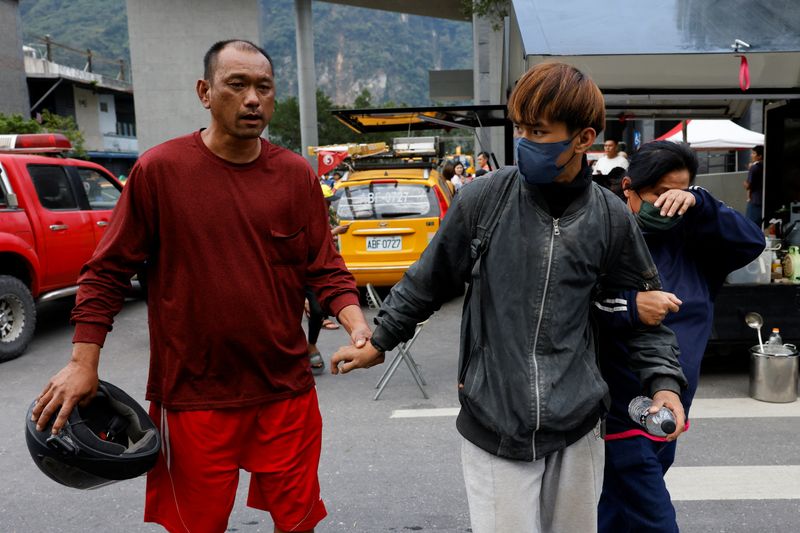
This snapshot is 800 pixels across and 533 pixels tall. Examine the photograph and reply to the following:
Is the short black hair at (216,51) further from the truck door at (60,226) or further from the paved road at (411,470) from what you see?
the truck door at (60,226)

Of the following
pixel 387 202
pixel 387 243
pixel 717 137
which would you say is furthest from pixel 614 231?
pixel 717 137

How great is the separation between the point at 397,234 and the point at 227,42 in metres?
7.10

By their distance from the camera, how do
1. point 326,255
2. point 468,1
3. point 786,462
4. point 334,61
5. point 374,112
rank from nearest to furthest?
point 326,255, point 786,462, point 374,112, point 468,1, point 334,61

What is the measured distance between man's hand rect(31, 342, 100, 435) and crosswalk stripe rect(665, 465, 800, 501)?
3.06m

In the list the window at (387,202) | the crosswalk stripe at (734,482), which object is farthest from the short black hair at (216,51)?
the window at (387,202)

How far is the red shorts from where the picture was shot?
2.55m

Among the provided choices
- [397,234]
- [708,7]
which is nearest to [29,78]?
[397,234]

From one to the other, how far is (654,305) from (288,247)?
119 cm

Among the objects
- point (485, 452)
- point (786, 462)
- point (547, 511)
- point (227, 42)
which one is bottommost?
point (786, 462)

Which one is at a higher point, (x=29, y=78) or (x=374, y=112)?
(x=29, y=78)

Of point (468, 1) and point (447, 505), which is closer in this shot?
point (447, 505)

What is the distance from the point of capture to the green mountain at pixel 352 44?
13125 cm

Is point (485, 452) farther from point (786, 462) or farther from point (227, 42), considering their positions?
point (786, 462)

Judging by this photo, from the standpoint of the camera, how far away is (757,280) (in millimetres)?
6164
